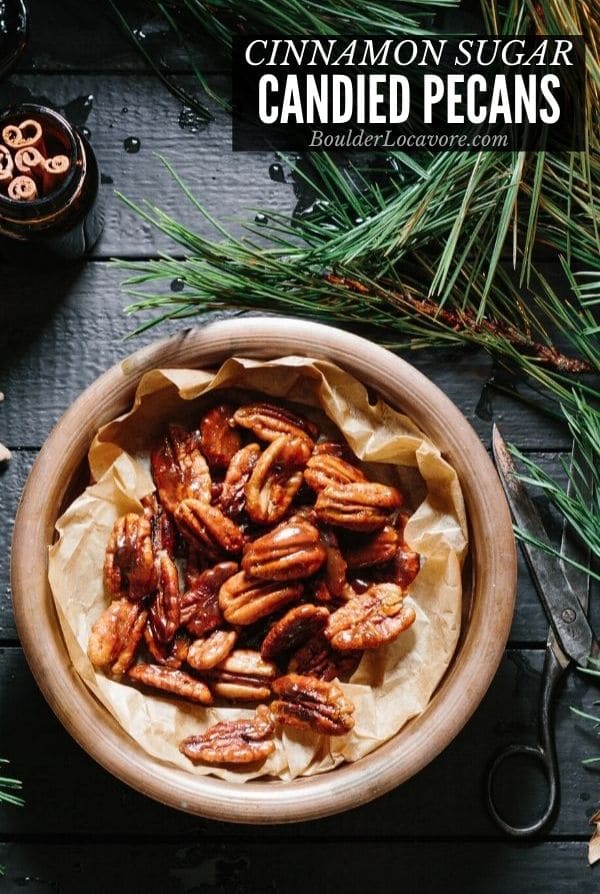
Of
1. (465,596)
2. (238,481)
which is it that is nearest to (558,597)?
(465,596)

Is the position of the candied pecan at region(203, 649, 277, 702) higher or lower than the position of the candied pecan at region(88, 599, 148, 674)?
lower

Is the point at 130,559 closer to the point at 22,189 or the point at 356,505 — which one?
the point at 356,505

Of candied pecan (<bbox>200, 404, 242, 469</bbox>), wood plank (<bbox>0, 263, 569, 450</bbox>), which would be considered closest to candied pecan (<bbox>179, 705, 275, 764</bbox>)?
candied pecan (<bbox>200, 404, 242, 469</bbox>)

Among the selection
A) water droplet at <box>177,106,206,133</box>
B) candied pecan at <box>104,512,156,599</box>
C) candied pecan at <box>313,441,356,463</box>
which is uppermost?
water droplet at <box>177,106,206,133</box>

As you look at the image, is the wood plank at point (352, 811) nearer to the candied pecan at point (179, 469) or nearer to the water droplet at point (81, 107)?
the candied pecan at point (179, 469)

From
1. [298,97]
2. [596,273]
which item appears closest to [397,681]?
[596,273]

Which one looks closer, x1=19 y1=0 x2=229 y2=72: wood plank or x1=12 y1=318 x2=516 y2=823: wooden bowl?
x1=12 y1=318 x2=516 y2=823: wooden bowl

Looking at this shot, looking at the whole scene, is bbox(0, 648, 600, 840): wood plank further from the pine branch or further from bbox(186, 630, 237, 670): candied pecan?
the pine branch

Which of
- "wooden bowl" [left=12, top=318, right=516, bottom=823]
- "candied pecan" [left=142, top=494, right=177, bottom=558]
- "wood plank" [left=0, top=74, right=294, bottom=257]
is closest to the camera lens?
"wooden bowl" [left=12, top=318, right=516, bottom=823]
